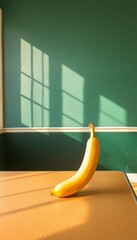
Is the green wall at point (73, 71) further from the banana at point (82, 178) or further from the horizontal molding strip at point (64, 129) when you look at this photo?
the banana at point (82, 178)

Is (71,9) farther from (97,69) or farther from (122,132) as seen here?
(122,132)

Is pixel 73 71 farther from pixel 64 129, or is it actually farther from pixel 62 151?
pixel 62 151

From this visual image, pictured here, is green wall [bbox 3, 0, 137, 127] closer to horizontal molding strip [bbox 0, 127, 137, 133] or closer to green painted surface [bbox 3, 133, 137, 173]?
horizontal molding strip [bbox 0, 127, 137, 133]

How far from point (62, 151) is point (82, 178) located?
2.67 metres

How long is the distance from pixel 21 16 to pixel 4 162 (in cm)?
192

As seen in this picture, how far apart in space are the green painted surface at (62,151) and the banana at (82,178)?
255cm

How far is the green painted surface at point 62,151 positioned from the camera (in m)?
3.60

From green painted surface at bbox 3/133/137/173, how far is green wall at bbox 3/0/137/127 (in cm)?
18

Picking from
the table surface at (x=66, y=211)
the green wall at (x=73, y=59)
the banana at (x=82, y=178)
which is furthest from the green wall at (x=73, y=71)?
the banana at (x=82, y=178)

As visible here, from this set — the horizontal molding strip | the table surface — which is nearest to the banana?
the table surface

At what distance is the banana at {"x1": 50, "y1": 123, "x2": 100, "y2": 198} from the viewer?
0.96 m

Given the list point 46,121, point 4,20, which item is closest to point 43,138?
point 46,121

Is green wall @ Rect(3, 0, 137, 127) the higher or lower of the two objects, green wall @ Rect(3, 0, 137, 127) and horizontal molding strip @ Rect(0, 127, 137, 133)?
the higher

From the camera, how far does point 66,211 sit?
2.72ft
